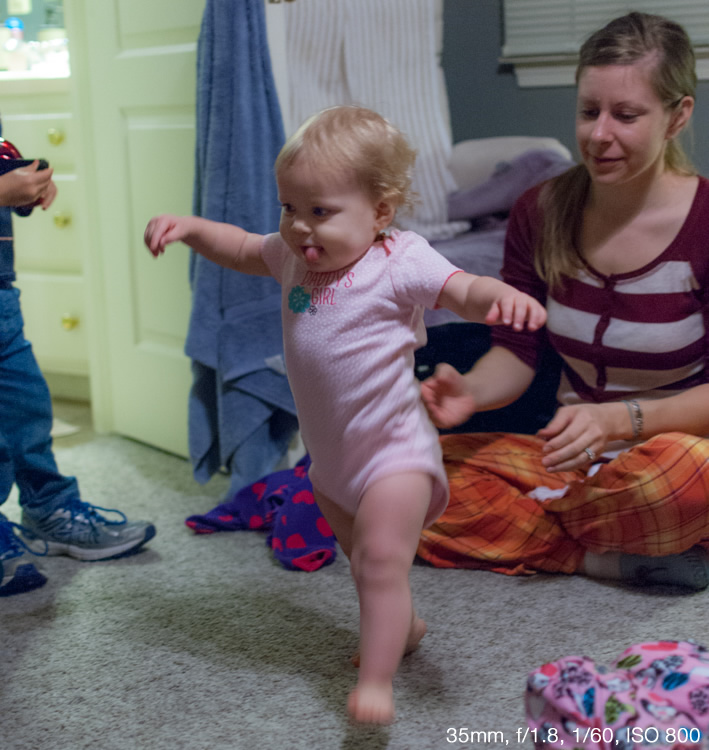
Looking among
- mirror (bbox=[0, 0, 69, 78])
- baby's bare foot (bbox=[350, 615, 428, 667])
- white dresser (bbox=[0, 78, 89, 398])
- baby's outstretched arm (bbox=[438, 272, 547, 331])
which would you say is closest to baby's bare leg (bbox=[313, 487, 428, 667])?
baby's bare foot (bbox=[350, 615, 428, 667])

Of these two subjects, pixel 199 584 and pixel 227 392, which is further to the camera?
pixel 227 392

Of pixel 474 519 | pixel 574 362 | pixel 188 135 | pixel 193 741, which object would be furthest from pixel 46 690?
pixel 188 135

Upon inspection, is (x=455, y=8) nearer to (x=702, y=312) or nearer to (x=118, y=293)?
(x=118, y=293)

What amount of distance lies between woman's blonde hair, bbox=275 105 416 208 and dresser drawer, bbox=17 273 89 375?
5.10 ft

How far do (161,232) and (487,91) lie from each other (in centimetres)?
172

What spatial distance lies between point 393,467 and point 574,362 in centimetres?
54

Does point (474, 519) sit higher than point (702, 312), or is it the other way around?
point (702, 312)

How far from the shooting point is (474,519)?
1.32 meters

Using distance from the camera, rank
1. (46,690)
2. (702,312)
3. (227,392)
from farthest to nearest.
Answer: (227,392)
(702,312)
(46,690)

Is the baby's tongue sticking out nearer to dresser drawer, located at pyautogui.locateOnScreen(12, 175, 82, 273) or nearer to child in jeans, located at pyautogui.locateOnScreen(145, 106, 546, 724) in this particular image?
child in jeans, located at pyautogui.locateOnScreen(145, 106, 546, 724)

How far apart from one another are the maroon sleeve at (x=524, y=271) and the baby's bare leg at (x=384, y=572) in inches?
19.5

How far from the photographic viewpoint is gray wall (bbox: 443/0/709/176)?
2404 mm

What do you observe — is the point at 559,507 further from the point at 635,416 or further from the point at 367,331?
the point at 367,331

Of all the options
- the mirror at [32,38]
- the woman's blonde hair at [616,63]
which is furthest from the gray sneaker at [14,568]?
the mirror at [32,38]
